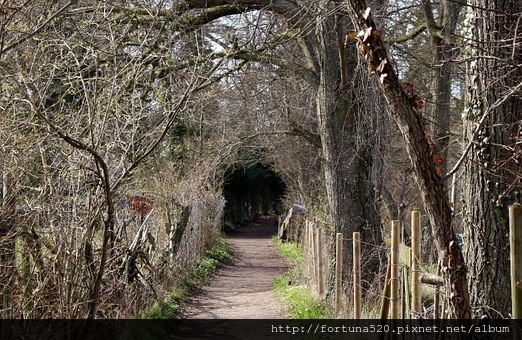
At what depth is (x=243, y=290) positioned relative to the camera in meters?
17.9

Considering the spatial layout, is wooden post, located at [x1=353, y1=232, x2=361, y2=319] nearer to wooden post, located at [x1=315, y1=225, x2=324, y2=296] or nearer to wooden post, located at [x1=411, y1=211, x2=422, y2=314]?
wooden post, located at [x1=411, y1=211, x2=422, y2=314]

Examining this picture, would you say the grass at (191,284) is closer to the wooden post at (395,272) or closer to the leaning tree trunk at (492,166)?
the wooden post at (395,272)

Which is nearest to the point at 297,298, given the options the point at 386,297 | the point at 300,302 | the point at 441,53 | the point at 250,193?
the point at 300,302

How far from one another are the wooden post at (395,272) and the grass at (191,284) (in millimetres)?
4764

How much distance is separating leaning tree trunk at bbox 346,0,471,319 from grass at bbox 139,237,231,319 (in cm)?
673

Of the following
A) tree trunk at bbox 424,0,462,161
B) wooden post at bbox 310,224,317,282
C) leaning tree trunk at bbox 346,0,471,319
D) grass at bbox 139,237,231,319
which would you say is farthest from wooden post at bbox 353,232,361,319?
wooden post at bbox 310,224,317,282

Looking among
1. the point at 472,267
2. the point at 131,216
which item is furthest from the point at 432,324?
the point at 131,216

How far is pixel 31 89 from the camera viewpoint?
7.64m

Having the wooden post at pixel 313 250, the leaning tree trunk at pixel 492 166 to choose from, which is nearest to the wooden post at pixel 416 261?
the leaning tree trunk at pixel 492 166

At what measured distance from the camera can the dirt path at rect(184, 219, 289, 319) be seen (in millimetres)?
14280

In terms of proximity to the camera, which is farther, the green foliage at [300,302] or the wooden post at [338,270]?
the green foliage at [300,302]

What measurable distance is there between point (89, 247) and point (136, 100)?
1816 mm

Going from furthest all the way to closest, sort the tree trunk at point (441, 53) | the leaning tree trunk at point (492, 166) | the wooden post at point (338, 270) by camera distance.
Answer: the tree trunk at point (441, 53) → the wooden post at point (338, 270) → the leaning tree trunk at point (492, 166)

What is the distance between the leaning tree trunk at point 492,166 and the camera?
18.8ft
